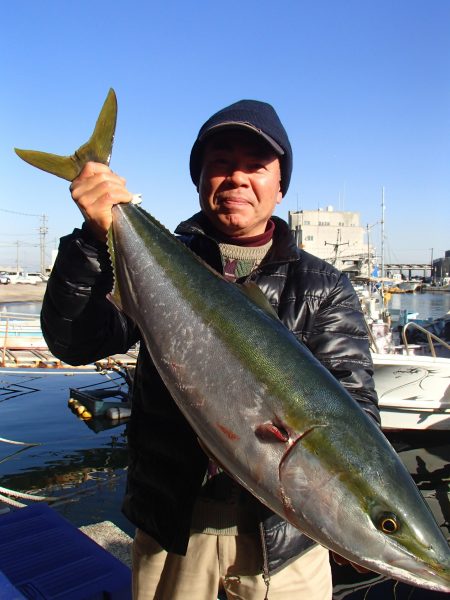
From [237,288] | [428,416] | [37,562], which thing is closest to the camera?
[237,288]

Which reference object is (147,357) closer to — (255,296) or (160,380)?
(160,380)

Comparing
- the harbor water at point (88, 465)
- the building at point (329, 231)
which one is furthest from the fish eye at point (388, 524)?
the building at point (329, 231)

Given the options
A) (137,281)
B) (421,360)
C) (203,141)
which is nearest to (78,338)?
(137,281)

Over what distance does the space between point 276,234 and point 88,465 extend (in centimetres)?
949

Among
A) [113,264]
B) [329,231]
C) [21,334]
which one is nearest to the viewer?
[113,264]

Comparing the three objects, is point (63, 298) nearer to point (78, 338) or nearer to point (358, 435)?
point (78, 338)

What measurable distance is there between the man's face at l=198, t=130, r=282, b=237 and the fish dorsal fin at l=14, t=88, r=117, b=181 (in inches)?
19.8

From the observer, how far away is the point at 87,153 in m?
2.31

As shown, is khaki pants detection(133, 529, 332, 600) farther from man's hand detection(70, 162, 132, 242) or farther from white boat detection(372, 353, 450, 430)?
white boat detection(372, 353, 450, 430)

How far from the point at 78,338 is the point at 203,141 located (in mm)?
1191

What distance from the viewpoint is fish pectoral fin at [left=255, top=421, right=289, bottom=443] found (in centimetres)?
164

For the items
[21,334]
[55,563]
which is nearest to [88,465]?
[55,563]

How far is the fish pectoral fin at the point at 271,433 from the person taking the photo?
1645 mm

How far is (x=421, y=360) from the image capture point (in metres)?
10.2
